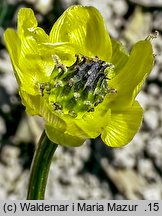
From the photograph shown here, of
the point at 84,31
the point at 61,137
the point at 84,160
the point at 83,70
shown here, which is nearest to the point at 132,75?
the point at 83,70

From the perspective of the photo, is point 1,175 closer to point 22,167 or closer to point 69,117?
point 22,167

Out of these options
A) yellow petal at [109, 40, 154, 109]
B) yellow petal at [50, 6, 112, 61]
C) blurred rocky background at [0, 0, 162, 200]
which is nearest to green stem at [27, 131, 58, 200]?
yellow petal at [109, 40, 154, 109]

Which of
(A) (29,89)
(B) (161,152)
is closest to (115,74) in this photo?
(A) (29,89)

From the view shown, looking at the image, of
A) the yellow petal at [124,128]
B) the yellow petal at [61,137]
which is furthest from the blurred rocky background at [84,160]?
the yellow petal at [61,137]

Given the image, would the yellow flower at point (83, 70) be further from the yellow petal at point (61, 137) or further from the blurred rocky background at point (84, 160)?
the blurred rocky background at point (84, 160)

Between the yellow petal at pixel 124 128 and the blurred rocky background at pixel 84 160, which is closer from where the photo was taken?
the yellow petal at pixel 124 128

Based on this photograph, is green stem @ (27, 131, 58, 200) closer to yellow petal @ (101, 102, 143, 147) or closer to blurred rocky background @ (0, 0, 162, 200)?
yellow petal @ (101, 102, 143, 147)
